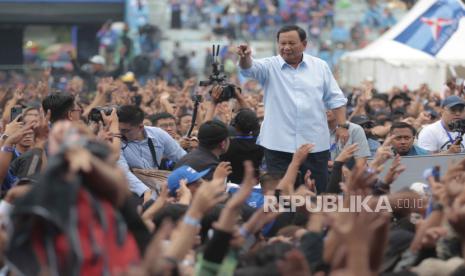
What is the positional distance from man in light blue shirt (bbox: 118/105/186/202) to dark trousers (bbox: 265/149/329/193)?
0.96m

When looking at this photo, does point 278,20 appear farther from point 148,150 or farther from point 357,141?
point 148,150

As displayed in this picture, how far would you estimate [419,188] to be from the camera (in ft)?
29.1

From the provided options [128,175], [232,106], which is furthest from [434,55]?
[128,175]

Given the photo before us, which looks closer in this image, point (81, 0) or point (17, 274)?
point (17, 274)

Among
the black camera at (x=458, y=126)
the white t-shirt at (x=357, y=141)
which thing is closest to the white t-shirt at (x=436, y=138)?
the black camera at (x=458, y=126)

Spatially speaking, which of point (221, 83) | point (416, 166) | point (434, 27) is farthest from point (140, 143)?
point (434, 27)

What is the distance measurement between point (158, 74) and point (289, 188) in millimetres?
22324

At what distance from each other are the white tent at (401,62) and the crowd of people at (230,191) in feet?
27.0

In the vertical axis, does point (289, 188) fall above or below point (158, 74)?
above

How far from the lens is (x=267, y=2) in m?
36.7

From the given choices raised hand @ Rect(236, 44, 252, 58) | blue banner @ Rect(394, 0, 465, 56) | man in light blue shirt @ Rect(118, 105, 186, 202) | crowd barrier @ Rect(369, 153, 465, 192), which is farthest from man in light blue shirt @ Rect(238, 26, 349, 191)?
blue banner @ Rect(394, 0, 465, 56)

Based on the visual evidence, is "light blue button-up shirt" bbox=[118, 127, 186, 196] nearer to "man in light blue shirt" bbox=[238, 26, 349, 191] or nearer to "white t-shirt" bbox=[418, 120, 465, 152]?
"man in light blue shirt" bbox=[238, 26, 349, 191]

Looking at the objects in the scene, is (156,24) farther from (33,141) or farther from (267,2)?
(33,141)

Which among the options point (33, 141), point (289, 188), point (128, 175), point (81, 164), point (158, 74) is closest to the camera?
point (81, 164)
